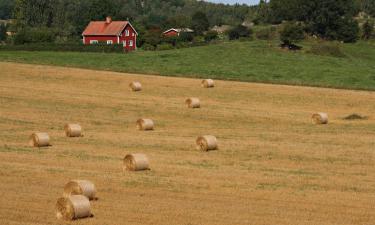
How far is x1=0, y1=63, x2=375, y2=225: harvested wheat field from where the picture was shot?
64.2 ft

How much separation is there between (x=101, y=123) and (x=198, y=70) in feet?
85.8

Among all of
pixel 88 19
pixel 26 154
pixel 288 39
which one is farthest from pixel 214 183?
pixel 88 19

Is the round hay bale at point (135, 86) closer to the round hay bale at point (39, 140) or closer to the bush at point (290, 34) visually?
the round hay bale at point (39, 140)

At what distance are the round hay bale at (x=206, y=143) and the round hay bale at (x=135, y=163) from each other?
206 inches

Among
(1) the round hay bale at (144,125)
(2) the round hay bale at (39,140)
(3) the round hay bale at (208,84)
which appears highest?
(2) the round hay bale at (39,140)

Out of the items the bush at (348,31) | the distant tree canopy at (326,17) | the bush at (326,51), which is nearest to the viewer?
the bush at (326,51)

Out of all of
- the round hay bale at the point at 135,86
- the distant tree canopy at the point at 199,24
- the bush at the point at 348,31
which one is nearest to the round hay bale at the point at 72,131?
the round hay bale at the point at 135,86

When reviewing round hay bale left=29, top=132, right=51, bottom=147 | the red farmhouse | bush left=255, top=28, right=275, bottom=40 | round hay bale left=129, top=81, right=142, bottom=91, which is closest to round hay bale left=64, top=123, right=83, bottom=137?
round hay bale left=29, top=132, right=51, bottom=147

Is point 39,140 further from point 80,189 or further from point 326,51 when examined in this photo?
point 326,51

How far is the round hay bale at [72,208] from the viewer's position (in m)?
17.7

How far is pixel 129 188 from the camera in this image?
72.5ft

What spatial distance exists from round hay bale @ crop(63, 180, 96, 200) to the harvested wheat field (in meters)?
0.36

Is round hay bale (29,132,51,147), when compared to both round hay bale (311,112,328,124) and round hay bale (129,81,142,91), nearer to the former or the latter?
round hay bale (311,112,328,124)

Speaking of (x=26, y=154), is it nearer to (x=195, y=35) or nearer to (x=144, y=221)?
(x=144, y=221)
